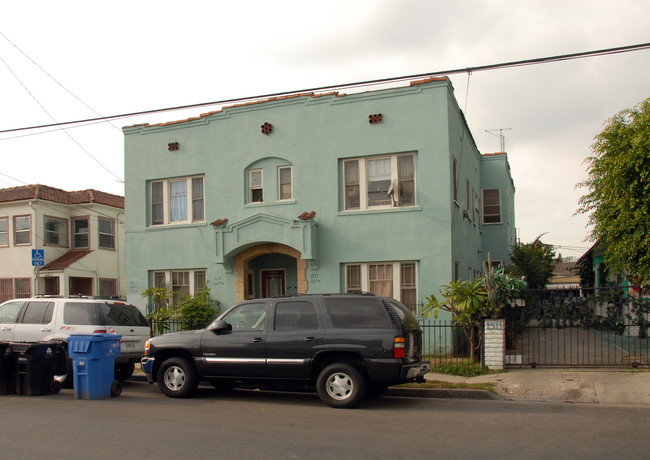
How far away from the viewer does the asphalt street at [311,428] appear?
6.79 m

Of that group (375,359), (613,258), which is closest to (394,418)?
(375,359)

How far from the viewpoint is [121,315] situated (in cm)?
1259

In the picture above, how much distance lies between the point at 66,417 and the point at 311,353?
12.2 feet

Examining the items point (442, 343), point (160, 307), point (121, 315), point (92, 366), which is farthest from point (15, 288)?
point (442, 343)

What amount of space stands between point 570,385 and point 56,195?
941 inches

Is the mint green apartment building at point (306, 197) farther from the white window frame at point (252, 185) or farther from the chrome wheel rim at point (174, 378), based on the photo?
the chrome wheel rim at point (174, 378)

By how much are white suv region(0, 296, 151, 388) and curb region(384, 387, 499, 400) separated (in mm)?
5381

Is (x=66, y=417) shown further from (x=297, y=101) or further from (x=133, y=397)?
(x=297, y=101)

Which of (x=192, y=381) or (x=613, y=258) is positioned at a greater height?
(x=613, y=258)

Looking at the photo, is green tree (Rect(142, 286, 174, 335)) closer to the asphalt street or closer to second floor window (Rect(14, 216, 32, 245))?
the asphalt street

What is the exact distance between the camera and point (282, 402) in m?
10.2

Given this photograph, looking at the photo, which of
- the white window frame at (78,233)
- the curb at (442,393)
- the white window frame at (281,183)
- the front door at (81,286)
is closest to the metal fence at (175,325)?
the white window frame at (281,183)

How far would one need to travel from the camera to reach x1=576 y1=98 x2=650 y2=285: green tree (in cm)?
1455

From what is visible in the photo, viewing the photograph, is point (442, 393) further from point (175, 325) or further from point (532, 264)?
point (532, 264)
